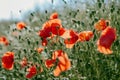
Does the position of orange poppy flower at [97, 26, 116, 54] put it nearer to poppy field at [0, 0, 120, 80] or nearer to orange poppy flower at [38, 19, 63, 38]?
poppy field at [0, 0, 120, 80]

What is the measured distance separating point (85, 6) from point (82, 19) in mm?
237

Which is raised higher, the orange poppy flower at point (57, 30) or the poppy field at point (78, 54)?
the orange poppy flower at point (57, 30)

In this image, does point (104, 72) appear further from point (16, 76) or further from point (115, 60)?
point (16, 76)

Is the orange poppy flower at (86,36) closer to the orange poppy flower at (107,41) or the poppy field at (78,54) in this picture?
the poppy field at (78,54)

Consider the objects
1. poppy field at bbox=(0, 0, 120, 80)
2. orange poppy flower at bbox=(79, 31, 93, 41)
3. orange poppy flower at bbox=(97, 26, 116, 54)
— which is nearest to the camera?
orange poppy flower at bbox=(97, 26, 116, 54)

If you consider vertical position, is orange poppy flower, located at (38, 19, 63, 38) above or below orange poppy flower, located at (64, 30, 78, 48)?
above

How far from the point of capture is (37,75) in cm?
354

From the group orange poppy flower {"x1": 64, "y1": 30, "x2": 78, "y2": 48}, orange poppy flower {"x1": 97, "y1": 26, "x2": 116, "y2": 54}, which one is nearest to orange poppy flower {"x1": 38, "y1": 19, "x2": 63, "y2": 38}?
orange poppy flower {"x1": 64, "y1": 30, "x2": 78, "y2": 48}

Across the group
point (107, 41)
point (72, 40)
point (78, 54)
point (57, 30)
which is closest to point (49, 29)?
point (57, 30)

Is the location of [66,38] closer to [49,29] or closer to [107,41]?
[49,29]

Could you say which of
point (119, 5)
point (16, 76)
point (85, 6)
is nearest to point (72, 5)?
point (85, 6)

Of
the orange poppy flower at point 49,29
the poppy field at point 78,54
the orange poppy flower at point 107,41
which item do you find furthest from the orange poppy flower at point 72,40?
the orange poppy flower at point 107,41

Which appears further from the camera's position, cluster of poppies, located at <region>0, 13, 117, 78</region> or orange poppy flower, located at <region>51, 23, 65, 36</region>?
orange poppy flower, located at <region>51, 23, 65, 36</region>

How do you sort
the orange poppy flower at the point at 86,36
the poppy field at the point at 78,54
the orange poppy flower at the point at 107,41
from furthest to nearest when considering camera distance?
1. the orange poppy flower at the point at 86,36
2. the poppy field at the point at 78,54
3. the orange poppy flower at the point at 107,41
